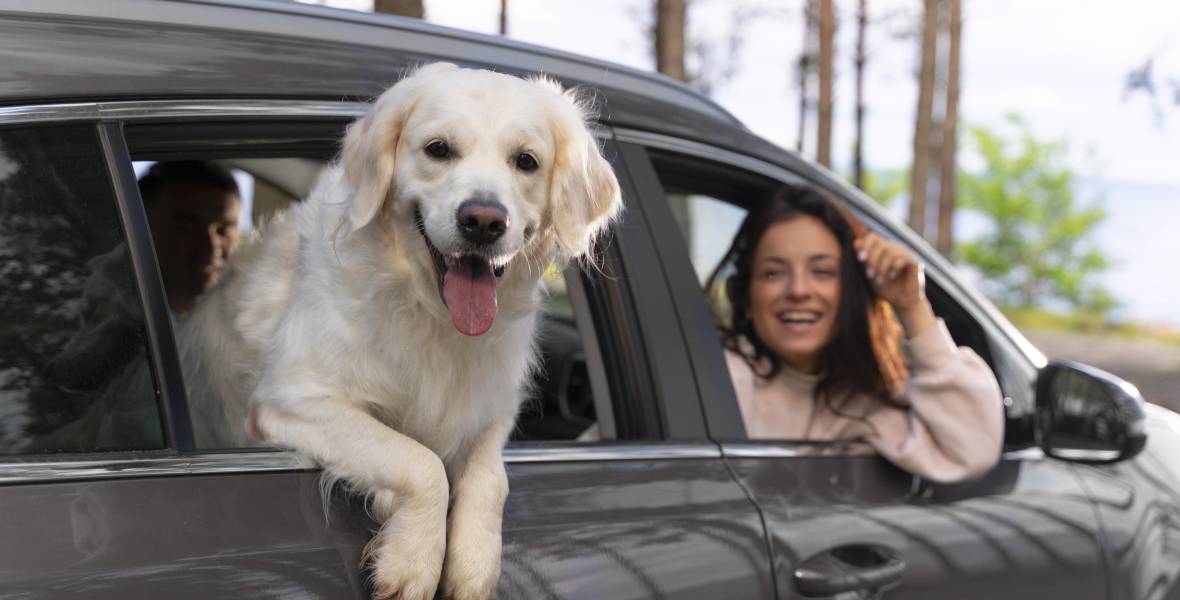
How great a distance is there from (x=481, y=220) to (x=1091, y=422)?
1.97m

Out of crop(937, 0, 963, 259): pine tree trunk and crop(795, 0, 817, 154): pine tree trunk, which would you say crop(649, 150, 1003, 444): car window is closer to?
crop(795, 0, 817, 154): pine tree trunk

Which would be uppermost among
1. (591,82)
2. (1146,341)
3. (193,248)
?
(591,82)

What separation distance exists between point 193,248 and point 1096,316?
27.7 m

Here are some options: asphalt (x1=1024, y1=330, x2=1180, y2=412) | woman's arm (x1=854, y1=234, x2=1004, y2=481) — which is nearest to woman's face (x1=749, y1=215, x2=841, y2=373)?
woman's arm (x1=854, y1=234, x2=1004, y2=481)

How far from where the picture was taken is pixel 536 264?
237cm

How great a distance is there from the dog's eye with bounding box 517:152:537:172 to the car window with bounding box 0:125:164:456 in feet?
2.66

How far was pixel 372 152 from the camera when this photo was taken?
2.17 m

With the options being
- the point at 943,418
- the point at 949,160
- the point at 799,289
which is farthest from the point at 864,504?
the point at 949,160

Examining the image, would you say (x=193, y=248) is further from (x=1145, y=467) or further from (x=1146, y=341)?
(x=1146, y=341)

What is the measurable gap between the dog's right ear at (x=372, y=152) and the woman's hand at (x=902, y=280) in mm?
1447

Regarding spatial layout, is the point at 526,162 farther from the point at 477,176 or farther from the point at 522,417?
the point at 522,417

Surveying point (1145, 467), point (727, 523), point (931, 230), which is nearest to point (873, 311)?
point (1145, 467)

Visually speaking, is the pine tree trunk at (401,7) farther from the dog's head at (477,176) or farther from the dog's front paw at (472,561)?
the dog's front paw at (472,561)

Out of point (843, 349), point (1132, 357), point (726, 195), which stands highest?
point (726, 195)
